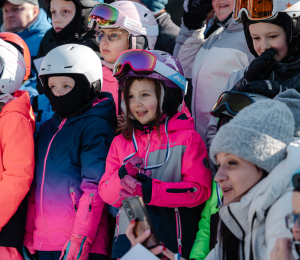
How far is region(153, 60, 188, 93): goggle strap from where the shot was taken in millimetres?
3338

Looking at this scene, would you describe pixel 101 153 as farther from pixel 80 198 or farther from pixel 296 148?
pixel 296 148

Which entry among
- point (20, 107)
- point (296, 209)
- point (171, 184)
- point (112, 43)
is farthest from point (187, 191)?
point (112, 43)

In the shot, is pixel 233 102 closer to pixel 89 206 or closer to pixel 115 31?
pixel 89 206

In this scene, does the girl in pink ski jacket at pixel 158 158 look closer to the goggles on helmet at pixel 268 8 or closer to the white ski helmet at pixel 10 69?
the goggles on helmet at pixel 268 8

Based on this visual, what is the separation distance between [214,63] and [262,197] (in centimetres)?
223

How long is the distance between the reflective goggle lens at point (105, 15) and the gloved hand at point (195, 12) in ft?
2.40

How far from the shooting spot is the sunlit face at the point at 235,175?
1934 mm

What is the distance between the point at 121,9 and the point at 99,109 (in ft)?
4.31

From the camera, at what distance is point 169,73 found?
3365 mm

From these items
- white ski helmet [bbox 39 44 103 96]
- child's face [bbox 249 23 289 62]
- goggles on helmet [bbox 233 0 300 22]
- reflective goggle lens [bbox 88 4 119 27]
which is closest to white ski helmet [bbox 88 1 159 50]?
reflective goggle lens [bbox 88 4 119 27]

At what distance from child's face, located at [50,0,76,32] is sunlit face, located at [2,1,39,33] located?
3.92 feet

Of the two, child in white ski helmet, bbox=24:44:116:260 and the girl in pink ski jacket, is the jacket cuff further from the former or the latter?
child in white ski helmet, bbox=24:44:116:260

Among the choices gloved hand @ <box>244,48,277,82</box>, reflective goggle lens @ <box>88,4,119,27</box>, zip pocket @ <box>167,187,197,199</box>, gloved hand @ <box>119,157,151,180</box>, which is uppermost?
reflective goggle lens @ <box>88,4,119,27</box>

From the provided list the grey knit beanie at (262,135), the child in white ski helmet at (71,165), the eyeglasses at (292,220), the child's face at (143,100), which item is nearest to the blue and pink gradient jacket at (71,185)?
the child in white ski helmet at (71,165)
